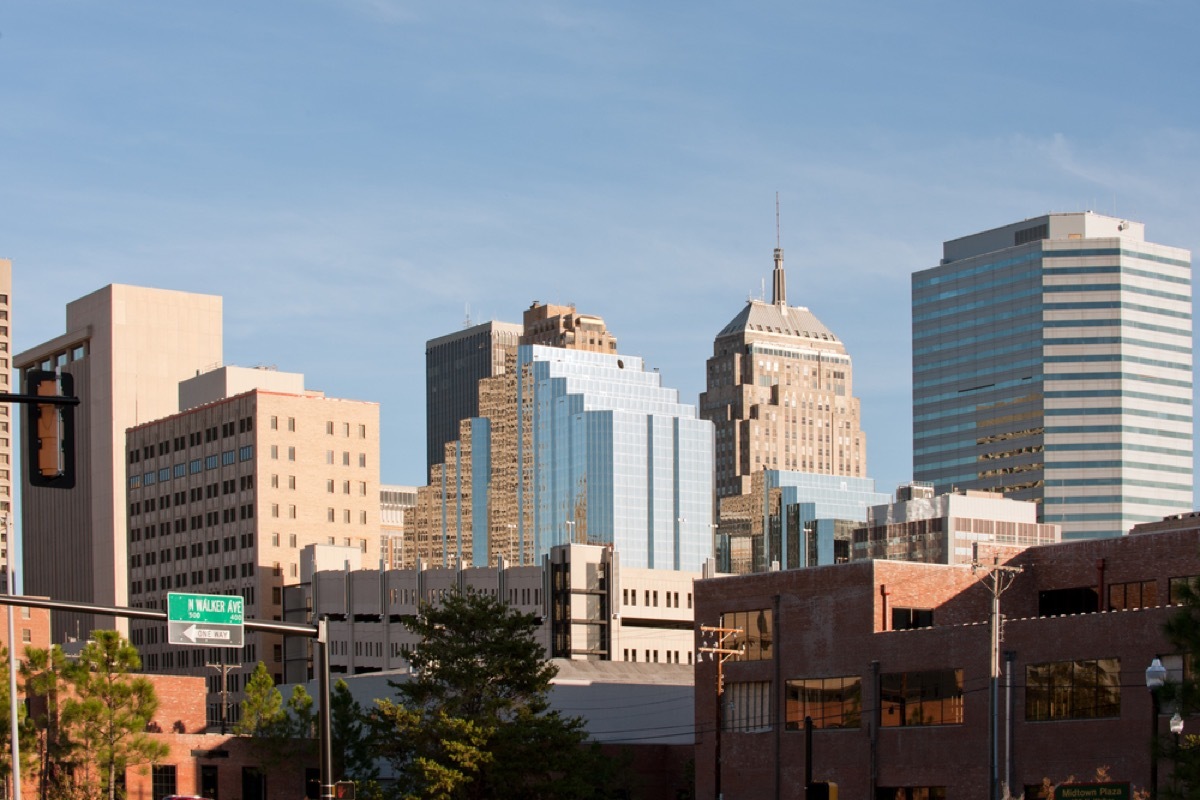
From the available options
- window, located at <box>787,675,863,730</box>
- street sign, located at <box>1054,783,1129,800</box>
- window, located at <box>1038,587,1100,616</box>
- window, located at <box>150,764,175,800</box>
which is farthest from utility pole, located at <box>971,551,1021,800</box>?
window, located at <box>150,764,175,800</box>

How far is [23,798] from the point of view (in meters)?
91.2

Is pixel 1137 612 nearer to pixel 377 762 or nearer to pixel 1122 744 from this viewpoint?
pixel 1122 744

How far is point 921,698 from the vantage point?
8331cm

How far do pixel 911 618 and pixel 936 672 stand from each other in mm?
6516

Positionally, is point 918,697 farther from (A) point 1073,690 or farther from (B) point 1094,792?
(B) point 1094,792

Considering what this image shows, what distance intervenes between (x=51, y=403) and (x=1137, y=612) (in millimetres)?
54712

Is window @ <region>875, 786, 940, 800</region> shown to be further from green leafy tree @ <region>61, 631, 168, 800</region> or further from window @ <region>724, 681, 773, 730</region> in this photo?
green leafy tree @ <region>61, 631, 168, 800</region>

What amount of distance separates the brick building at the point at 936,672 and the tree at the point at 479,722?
28.9 ft

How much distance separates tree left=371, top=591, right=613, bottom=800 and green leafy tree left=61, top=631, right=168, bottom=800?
35.9 feet

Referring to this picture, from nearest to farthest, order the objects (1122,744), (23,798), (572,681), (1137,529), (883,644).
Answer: (1122,744) < (883,644) < (23,798) < (1137,529) < (572,681)

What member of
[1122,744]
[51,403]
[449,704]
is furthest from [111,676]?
[51,403]

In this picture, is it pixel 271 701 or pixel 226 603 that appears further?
pixel 271 701

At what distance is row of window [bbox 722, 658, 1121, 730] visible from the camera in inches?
2977

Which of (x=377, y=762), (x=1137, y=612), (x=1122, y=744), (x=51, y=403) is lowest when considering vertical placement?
(x=377, y=762)
